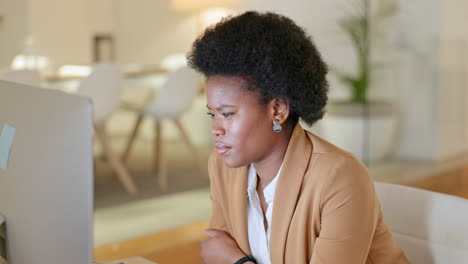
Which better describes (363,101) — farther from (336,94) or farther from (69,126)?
(69,126)

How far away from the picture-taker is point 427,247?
1426mm

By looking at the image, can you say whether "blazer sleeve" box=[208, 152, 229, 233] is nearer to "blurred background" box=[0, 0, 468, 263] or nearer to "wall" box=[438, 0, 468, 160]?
"blurred background" box=[0, 0, 468, 263]

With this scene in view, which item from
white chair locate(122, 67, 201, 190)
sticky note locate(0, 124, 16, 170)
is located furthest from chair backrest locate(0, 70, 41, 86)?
sticky note locate(0, 124, 16, 170)

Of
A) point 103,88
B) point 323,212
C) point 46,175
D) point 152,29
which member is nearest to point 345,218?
point 323,212

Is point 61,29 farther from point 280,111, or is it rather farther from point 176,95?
point 280,111

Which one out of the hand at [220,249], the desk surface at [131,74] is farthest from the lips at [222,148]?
the desk surface at [131,74]

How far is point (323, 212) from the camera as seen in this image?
1.33 meters

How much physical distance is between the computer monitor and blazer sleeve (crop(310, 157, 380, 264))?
470mm

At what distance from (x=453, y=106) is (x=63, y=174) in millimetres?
3130

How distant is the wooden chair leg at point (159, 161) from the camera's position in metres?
4.26

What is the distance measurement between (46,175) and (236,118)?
1.36 feet

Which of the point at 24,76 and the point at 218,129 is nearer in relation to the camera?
the point at 218,129

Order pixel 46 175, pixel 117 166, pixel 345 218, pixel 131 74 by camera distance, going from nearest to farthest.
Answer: pixel 46 175 < pixel 345 218 < pixel 117 166 < pixel 131 74

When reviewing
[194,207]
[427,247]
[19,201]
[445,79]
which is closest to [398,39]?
[445,79]
